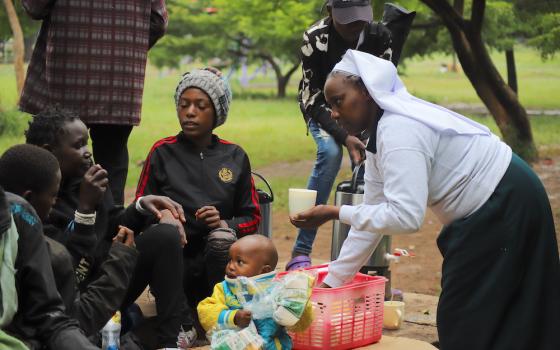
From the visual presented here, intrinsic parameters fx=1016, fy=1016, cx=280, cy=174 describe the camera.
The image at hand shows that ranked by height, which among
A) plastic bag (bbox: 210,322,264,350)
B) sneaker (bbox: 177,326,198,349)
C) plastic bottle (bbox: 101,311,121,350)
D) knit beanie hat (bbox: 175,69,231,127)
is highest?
knit beanie hat (bbox: 175,69,231,127)

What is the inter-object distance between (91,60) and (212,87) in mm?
653

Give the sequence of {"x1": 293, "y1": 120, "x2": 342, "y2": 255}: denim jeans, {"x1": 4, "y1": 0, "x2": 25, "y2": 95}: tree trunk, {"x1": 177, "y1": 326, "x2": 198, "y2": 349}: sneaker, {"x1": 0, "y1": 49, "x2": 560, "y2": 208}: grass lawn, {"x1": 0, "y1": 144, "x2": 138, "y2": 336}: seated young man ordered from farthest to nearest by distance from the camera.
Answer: {"x1": 0, "y1": 49, "x2": 560, "y2": 208}: grass lawn
{"x1": 4, "y1": 0, "x2": 25, "y2": 95}: tree trunk
{"x1": 293, "y1": 120, "x2": 342, "y2": 255}: denim jeans
{"x1": 177, "y1": 326, "x2": 198, "y2": 349}: sneaker
{"x1": 0, "y1": 144, "x2": 138, "y2": 336}: seated young man

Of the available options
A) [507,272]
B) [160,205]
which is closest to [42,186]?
[160,205]

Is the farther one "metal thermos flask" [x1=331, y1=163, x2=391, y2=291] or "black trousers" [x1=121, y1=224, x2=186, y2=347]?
"metal thermos flask" [x1=331, y1=163, x2=391, y2=291]

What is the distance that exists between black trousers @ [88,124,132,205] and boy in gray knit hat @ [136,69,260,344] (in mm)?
338

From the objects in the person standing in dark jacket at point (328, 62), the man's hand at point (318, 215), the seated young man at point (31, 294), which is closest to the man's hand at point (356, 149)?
the person standing in dark jacket at point (328, 62)

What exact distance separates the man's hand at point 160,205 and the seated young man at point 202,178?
7.1 inches

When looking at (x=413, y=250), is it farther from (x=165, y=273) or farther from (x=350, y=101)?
(x=350, y=101)

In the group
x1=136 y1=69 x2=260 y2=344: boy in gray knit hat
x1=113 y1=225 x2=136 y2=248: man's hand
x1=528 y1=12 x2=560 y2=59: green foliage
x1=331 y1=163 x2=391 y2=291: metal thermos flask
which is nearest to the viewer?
x1=113 y1=225 x2=136 y2=248: man's hand

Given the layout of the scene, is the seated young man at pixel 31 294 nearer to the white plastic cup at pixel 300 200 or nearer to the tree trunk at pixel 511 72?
the white plastic cup at pixel 300 200

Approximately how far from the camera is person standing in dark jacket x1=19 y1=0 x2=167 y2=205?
5.21 meters

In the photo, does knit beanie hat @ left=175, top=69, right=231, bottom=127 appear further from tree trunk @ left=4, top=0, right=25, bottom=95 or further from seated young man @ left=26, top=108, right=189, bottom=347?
tree trunk @ left=4, top=0, right=25, bottom=95

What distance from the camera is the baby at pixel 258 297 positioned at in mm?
4160

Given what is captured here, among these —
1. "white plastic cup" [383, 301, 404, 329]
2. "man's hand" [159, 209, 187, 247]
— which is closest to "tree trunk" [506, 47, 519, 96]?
"white plastic cup" [383, 301, 404, 329]
